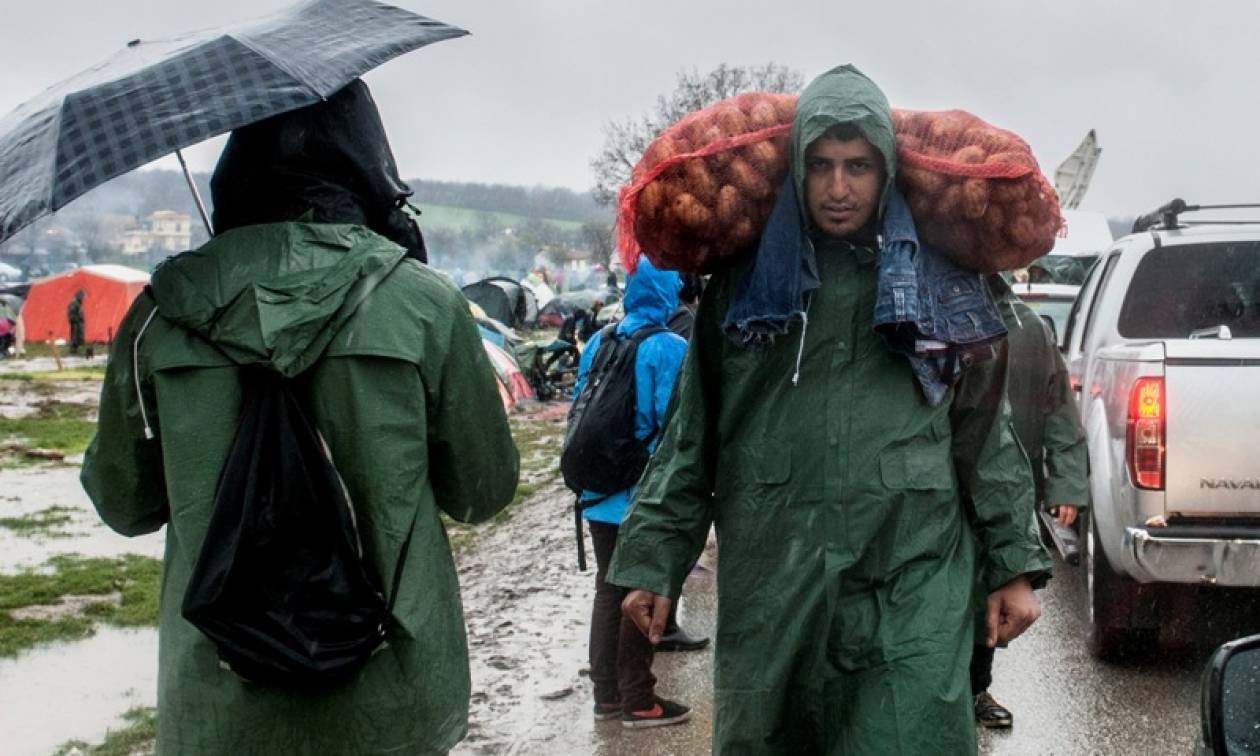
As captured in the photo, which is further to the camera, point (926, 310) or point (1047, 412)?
point (1047, 412)

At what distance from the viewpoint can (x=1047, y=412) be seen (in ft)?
18.0

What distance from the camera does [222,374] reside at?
273 centimetres

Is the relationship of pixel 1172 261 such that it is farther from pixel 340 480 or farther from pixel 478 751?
pixel 340 480

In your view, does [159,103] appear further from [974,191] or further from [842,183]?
[974,191]

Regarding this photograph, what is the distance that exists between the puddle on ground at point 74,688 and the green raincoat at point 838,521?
11.8 feet

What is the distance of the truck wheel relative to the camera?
20.9 ft

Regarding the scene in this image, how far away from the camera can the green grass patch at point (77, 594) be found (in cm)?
747

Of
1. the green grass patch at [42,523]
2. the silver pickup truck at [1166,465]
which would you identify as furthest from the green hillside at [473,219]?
the silver pickup truck at [1166,465]

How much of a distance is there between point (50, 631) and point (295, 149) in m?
5.46

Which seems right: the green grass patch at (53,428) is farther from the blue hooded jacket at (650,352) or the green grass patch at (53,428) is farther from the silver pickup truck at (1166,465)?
the silver pickup truck at (1166,465)

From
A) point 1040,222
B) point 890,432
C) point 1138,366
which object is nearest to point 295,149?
point 890,432

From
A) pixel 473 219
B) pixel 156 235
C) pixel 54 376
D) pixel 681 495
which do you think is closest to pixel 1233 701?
pixel 681 495

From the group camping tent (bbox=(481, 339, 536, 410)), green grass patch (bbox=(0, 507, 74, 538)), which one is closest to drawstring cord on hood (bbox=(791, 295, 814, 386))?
green grass patch (bbox=(0, 507, 74, 538))

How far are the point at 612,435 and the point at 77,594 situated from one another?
14.9 feet
